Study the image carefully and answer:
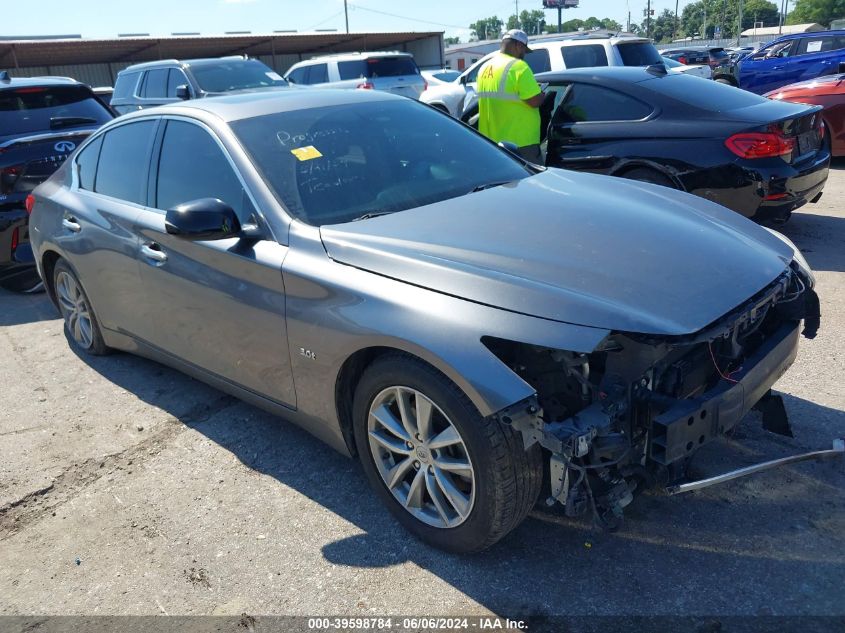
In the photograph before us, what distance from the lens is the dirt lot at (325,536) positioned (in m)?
2.57

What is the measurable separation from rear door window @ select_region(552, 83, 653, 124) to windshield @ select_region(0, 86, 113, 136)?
4.60m

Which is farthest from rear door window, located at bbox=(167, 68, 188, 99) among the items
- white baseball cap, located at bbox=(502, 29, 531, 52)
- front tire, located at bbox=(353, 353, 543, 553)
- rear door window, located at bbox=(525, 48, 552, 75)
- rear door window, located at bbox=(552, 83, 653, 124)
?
front tire, located at bbox=(353, 353, 543, 553)

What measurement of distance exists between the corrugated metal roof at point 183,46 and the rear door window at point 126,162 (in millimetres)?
26448

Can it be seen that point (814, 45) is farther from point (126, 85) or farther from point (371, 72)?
point (126, 85)

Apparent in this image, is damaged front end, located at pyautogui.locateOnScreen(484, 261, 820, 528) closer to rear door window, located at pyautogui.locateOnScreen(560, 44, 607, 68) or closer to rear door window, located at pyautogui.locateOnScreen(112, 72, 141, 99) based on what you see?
rear door window, located at pyautogui.locateOnScreen(560, 44, 607, 68)

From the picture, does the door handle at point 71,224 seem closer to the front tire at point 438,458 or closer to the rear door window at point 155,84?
the front tire at point 438,458

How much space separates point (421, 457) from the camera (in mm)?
2752

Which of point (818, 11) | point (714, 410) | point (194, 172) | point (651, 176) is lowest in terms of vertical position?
point (714, 410)

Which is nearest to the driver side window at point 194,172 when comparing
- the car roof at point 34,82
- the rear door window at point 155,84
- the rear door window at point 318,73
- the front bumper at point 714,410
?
the front bumper at point 714,410

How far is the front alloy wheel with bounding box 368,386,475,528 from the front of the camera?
8.61 ft

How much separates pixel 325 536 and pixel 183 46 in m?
32.2

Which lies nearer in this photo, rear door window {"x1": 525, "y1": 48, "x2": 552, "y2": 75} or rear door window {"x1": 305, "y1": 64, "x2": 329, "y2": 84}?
rear door window {"x1": 525, "y1": 48, "x2": 552, "y2": 75}

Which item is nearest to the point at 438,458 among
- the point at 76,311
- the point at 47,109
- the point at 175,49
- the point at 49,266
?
the point at 76,311

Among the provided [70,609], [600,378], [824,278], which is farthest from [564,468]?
[824,278]
